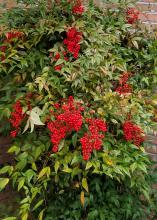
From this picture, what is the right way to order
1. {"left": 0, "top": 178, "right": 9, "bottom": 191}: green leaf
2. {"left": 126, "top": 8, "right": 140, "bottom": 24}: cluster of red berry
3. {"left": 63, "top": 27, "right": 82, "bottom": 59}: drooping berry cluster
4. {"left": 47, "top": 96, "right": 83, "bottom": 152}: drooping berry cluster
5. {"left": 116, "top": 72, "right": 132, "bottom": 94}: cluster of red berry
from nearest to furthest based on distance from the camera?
{"left": 47, "top": 96, "right": 83, "bottom": 152}: drooping berry cluster < {"left": 0, "top": 178, "right": 9, "bottom": 191}: green leaf < {"left": 63, "top": 27, "right": 82, "bottom": 59}: drooping berry cluster < {"left": 116, "top": 72, "right": 132, "bottom": 94}: cluster of red berry < {"left": 126, "top": 8, "right": 140, "bottom": 24}: cluster of red berry

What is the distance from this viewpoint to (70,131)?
2.24m

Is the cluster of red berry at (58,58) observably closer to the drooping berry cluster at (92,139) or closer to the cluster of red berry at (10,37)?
the cluster of red berry at (10,37)

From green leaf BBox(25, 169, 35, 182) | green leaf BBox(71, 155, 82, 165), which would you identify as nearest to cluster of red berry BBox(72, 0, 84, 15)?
green leaf BBox(71, 155, 82, 165)


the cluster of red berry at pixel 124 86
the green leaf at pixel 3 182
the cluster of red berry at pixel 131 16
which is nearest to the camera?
the green leaf at pixel 3 182

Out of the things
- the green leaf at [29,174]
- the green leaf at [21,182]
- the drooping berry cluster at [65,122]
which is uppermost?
the drooping berry cluster at [65,122]

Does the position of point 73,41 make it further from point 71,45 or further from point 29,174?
point 29,174

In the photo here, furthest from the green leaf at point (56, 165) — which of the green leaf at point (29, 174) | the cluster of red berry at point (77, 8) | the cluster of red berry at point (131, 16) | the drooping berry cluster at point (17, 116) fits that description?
the cluster of red berry at point (131, 16)

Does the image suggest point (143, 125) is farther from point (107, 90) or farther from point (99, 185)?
point (99, 185)

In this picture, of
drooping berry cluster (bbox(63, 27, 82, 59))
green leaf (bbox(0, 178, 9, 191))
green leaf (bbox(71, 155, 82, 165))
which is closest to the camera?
green leaf (bbox(71, 155, 82, 165))

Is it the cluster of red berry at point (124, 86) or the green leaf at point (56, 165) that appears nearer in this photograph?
the green leaf at point (56, 165)

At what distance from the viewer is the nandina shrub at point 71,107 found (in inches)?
89.0

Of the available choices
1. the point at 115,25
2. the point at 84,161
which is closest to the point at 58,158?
the point at 84,161

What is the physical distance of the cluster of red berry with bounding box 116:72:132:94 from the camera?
2.55 meters

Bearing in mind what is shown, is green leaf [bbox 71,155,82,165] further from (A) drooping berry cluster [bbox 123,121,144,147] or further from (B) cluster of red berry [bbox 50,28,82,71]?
(B) cluster of red berry [bbox 50,28,82,71]
